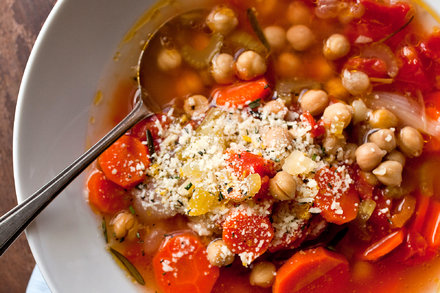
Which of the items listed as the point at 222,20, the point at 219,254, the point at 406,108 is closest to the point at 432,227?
the point at 406,108

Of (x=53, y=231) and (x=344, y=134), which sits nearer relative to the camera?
(x=53, y=231)

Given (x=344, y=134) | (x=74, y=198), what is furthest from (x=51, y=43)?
(x=344, y=134)

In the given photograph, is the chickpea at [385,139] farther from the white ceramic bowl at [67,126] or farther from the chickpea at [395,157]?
the white ceramic bowl at [67,126]

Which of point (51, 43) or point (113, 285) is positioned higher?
point (51, 43)

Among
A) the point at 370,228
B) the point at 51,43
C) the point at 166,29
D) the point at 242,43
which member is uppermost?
the point at 51,43

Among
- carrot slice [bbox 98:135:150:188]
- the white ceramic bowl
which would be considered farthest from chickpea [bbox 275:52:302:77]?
carrot slice [bbox 98:135:150:188]

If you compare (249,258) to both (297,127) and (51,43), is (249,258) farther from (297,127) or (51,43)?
(51,43)
